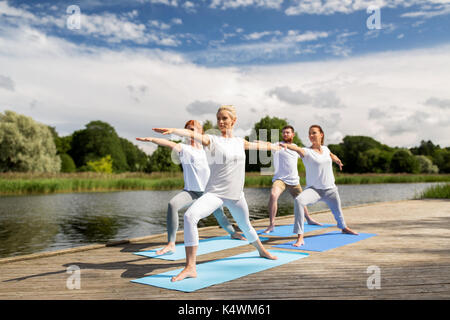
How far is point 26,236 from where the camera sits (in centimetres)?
1042

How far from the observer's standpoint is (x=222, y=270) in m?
4.28

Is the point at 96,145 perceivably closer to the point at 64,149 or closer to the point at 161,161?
the point at 64,149

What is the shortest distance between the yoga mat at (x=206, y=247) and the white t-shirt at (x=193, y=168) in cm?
83

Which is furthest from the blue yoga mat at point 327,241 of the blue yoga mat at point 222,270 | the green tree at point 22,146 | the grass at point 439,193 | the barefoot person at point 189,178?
the green tree at point 22,146

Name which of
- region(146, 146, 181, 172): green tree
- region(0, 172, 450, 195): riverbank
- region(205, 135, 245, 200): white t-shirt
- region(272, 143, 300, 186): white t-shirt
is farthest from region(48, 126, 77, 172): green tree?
region(205, 135, 245, 200): white t-shirt

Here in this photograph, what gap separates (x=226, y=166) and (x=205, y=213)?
531 mm

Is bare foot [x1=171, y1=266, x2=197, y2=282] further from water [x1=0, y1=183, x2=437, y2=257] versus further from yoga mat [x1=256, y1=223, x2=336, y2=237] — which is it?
water [x1=0, y1=183, x2=437, y2=257]

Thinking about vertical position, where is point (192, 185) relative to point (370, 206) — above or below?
above

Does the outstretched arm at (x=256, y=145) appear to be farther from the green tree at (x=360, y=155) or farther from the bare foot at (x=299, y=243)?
the green tree at (x=360, y=155)

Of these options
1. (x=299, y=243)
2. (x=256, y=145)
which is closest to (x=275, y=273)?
(x=256, y=145)

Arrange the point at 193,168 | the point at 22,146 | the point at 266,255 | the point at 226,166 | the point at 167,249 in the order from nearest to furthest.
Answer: the point at 226,166 → the point at 266,255 → the point at 167,249 → the point at 193,168 → the point at 22,146
